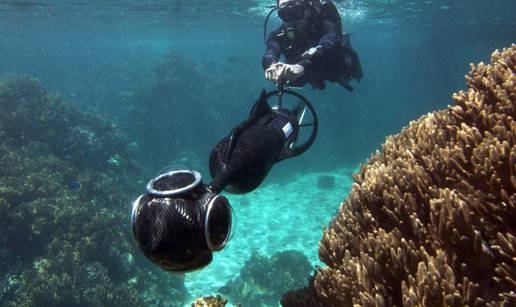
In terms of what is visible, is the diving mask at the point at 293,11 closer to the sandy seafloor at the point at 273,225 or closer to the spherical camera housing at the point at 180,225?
the spherical camera housing at the point at 180,225

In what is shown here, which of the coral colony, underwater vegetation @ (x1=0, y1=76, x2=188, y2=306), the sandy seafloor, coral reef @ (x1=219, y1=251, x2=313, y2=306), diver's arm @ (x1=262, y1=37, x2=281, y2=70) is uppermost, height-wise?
diver's arm @ (x1=262, y1=37, x2=281, y2=70)

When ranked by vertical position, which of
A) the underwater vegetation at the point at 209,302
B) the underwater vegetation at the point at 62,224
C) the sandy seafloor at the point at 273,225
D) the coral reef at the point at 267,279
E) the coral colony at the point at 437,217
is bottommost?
the sandy seafloor at the point at 273,225

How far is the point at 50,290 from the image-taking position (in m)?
9.98

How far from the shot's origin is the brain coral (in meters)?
2.31

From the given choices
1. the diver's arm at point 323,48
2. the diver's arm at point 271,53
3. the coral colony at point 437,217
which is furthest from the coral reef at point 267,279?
the coral colony at point 437,217

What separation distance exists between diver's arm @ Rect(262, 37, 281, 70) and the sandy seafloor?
8.36 m

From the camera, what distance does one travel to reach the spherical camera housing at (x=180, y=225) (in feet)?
7.54

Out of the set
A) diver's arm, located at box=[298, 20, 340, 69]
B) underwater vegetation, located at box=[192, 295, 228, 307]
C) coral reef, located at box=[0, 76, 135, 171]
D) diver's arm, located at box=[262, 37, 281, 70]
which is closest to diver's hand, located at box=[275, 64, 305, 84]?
diver's arm, located at box=[298, 20, 340, 69]

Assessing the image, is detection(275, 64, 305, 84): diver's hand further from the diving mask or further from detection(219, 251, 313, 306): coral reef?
detection(219, 251, 313, 306): coral reef

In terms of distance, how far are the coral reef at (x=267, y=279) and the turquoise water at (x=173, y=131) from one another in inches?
23.4

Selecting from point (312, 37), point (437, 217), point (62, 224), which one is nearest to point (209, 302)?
point (437, 217)

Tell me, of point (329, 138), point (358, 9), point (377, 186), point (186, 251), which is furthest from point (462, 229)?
point (358, 9)

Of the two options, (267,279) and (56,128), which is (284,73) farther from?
(56,128)

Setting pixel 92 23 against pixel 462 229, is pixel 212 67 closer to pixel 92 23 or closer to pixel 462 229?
pixel 92 23
